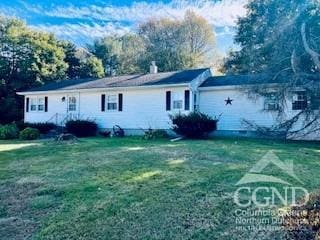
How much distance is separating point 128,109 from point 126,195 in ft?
51.6

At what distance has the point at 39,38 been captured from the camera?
108ft

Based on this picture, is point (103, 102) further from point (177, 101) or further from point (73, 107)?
point (177, 101)

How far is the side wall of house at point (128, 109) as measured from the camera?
20.8 m

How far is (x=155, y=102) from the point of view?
69.2 ft

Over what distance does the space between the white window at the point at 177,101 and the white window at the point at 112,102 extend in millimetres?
4026

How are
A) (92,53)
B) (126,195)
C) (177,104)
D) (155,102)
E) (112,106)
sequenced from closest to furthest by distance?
(126,195)
(177,104)
(155,102)
(112,106)
(92,53)

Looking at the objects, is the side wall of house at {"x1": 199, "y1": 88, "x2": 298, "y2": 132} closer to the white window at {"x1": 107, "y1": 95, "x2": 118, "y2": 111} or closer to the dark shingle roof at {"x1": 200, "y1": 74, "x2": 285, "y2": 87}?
the dark shingle roof at {"x1": 200, "y1": 74, "x2": 285, "y2": 87}

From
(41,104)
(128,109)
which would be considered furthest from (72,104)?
(128,109)

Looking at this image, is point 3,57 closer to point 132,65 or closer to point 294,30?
point 132,65

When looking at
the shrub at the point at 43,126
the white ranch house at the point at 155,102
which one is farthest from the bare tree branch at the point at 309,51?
the shrub at the point at 43,126

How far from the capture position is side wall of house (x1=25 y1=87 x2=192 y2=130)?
20.8 metres

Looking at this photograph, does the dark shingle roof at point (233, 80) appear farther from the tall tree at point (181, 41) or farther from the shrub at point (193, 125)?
the tall tree at point (181, 41)

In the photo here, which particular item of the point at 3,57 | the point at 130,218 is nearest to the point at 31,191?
the point at 130,218

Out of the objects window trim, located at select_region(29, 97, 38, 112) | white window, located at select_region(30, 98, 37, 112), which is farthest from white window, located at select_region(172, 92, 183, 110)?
white window, located at select_region(30, 98, 37, 112)
